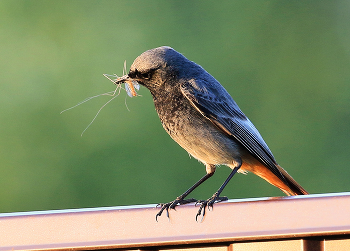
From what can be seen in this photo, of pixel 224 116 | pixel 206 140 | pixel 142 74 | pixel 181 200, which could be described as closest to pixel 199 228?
pixel 181 200

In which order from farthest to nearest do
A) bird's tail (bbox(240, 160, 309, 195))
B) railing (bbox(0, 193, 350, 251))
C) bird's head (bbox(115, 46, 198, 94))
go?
bird's head (bbox(115, 46, 198, 94))
bird's tail (bbox(240, 160, 309, 195))
railing (bbox(0, 193, 350, 251))

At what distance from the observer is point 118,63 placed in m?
5.21

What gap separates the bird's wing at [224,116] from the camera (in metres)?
2.45

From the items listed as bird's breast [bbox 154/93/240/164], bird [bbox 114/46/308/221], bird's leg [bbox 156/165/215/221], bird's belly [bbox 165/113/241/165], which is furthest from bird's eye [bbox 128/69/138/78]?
bird's leg [bbox 156/165/215/221]

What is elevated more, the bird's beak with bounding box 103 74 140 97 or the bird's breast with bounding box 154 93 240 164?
the bird's beak with bounding box 103 74 140 97

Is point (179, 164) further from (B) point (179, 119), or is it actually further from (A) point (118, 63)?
(B) point (179, 119)

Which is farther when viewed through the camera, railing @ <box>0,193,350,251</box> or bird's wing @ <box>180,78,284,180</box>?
bird's wing @ <box>180,78,284,180</box>

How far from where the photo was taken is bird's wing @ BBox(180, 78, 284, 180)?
245 centimetres

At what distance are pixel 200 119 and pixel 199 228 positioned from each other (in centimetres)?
109

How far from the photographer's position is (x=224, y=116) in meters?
2.54

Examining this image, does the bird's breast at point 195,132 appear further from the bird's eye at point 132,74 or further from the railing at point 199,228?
the railing at point 199,228

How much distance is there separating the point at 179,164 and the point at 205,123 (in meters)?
2.73

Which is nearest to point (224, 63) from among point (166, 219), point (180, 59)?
point (180, 59)

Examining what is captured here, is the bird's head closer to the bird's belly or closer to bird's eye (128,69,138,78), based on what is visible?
bird's eye (128,69,138,78)
